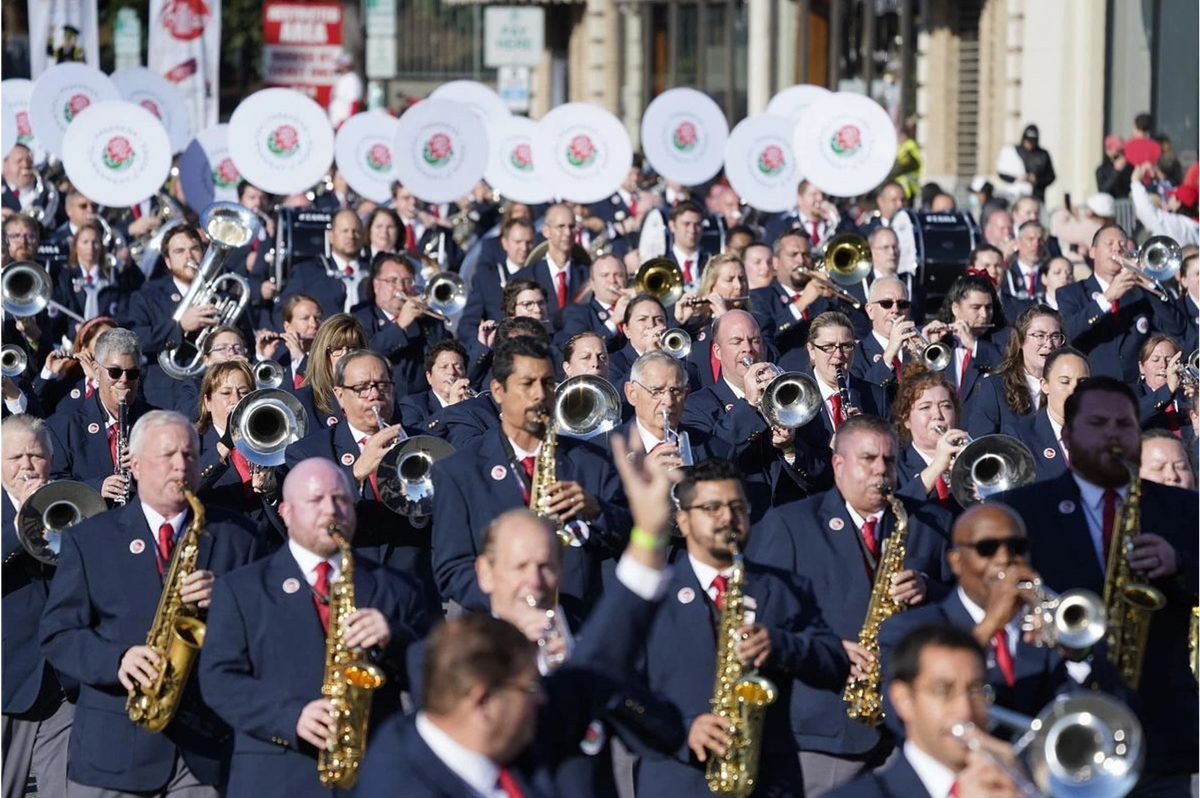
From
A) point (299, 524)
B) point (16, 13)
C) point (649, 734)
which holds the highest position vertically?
point (16, 13)

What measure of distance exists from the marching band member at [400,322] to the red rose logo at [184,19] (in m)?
10.8

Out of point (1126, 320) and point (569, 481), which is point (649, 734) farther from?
point (1126, 320)

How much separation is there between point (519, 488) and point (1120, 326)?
6393mm

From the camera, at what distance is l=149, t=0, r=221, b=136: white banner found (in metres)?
23.3

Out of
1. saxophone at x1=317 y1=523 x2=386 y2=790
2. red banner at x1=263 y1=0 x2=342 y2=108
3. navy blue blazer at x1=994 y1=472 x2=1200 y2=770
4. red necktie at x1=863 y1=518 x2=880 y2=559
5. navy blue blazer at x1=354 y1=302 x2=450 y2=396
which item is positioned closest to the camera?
saxophone at x1=317 y1=523 x2=386 y2=790

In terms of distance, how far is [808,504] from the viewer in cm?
740

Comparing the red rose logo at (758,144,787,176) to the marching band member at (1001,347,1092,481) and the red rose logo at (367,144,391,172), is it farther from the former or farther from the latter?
the marching band member at (1001,347,1092,481)

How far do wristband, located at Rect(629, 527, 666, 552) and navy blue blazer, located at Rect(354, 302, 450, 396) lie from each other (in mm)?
6992

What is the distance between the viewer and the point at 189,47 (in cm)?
2345

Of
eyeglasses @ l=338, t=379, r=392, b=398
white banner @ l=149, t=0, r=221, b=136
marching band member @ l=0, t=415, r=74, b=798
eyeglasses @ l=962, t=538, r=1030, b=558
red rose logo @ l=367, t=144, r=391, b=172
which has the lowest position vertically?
marching band member @ l=0, t=415, r=74, b=798

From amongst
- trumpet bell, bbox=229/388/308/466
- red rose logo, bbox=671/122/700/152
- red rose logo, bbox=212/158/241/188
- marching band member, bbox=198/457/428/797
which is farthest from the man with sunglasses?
red rose logo, bbox=671/122/700/152

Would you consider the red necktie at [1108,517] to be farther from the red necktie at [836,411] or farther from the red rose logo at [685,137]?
the red rose logo at [685,137]

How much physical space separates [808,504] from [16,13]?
110 feet

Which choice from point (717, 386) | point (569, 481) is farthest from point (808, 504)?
point (717, 386)
